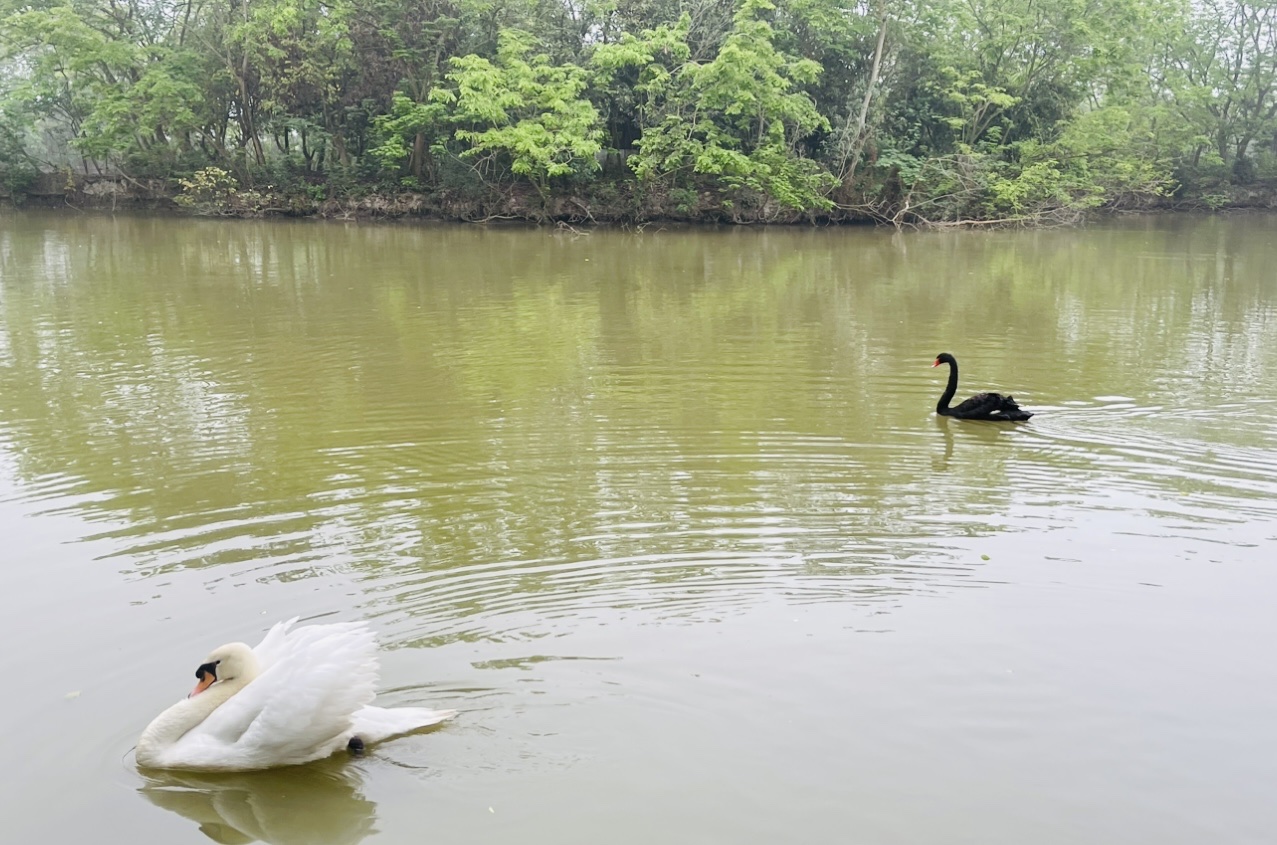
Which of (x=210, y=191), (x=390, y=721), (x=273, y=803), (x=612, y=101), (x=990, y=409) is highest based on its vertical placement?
(x=612, y=101)

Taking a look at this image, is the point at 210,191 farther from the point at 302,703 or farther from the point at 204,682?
the point at 302,703

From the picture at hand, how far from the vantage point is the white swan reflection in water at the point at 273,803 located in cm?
382

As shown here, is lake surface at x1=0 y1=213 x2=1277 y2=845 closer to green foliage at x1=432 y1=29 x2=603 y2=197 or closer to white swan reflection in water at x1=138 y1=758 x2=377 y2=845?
white swan reflection in water at x1=138 y1=758 x2=377 y2=845

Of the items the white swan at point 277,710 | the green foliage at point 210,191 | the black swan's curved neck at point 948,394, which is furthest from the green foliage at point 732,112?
the white swan at point 277,710

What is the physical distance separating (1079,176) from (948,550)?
28.4 meters

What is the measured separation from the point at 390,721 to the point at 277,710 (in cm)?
49

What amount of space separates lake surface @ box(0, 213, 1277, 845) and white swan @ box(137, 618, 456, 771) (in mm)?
A: 113

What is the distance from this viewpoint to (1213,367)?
11.4 metres

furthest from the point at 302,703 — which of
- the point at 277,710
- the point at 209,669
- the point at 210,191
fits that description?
the point at 210,191

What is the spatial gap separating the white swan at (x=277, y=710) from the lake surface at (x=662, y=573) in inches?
4.4

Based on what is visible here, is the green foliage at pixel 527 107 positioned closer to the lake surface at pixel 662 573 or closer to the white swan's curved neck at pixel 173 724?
the lake surface at pixel 662 573

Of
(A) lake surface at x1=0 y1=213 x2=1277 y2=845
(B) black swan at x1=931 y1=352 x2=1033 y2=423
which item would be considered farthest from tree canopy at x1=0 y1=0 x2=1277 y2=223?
(B) black swan at x1=931 y1=352 x2=1033 y2=423

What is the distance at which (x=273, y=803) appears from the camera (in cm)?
400

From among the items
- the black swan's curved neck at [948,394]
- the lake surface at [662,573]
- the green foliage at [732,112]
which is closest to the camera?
the lake surface at [662,573]
